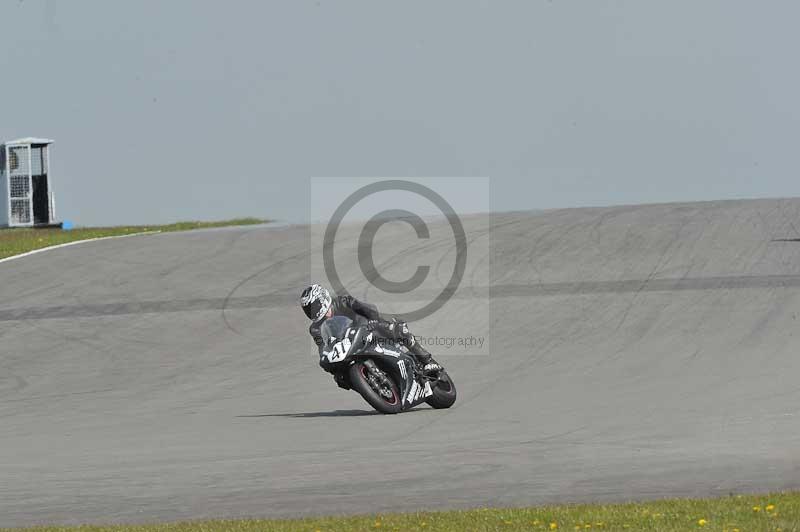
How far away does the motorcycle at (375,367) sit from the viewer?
13969 millimetres

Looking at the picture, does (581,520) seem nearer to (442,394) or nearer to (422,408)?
(442,394)

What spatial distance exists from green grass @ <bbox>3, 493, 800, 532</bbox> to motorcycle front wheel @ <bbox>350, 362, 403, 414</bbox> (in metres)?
5.32

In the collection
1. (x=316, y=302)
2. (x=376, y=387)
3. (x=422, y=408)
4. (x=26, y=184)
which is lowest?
(x=26, y=184)

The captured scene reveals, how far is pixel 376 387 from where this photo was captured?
563 inches

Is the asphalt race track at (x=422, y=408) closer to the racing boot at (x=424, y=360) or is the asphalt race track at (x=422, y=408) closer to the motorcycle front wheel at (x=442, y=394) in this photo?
the motorcycle front wheel at (x=442, y=394)

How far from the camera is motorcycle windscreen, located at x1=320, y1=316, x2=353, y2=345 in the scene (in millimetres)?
14016

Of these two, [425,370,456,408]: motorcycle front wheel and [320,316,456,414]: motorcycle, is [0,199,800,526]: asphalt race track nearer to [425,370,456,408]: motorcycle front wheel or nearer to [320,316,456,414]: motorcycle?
[425,370,456,408]: motorcycle front wheel

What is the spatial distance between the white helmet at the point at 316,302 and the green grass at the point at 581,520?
567 cm

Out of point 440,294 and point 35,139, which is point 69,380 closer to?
point 440,294

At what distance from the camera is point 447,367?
61.4 feet

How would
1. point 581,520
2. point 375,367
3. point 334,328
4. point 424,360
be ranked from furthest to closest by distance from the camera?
point 424,360, point 375,367, point 334,328, point 581,520

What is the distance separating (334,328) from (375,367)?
591mm

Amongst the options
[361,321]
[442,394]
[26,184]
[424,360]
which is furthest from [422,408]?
[26,184]

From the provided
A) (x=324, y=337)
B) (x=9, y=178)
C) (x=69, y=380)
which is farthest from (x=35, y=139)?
(x=324, y=337)
